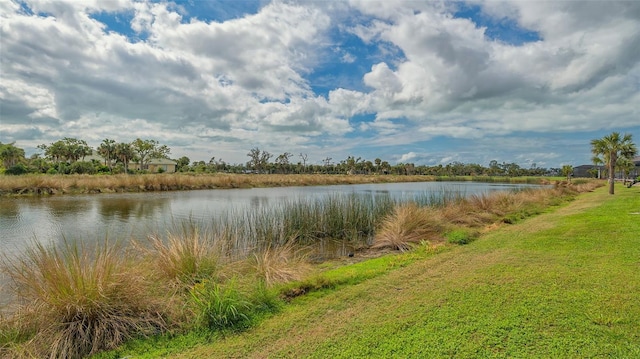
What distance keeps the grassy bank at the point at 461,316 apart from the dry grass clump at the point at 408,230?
3.11 meters

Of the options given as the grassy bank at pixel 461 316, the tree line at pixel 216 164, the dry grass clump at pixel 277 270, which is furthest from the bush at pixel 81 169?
the grassy bank at pixel 461 316

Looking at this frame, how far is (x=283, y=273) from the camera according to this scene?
209 inches

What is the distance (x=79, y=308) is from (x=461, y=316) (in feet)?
12.6

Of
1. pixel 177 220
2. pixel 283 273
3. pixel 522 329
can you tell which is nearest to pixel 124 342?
pixel 283 273

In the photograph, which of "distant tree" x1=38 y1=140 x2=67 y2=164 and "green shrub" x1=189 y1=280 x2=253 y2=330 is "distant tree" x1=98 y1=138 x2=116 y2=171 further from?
"green shrub" x1=189 y1=280 x2=253 y2=330

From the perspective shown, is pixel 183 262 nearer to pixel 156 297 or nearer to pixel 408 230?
pixel 156 297

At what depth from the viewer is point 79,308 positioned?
3258 millimetres

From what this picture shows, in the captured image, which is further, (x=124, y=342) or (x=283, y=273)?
(x=283, y=273)

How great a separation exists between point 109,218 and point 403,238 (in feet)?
38.8

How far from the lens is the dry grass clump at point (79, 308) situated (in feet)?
10.4

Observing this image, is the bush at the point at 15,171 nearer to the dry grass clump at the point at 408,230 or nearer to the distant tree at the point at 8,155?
the distant tree at the point at 8,155

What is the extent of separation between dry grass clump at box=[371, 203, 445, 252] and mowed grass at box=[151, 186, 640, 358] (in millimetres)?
3069

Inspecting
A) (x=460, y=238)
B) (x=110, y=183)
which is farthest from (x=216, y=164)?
(x=460, y=238)

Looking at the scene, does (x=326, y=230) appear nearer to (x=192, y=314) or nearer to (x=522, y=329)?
(x=192, y=314)
